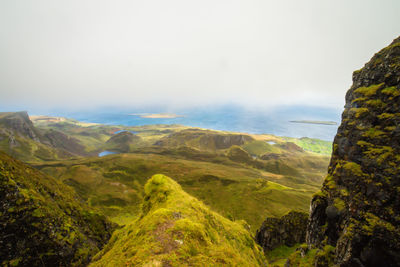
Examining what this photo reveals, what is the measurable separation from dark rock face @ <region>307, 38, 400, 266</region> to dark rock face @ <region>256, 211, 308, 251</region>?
13.3 metres

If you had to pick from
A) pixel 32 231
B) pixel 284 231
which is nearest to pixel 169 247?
pixel 32 231

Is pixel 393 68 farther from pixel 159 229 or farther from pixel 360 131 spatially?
pixel 159 229

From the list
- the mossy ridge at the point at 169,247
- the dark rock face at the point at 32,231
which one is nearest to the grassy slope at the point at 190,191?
the dark rock face at the point at 32,231

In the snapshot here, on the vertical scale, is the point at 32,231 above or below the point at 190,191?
above

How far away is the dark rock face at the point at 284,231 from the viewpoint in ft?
107

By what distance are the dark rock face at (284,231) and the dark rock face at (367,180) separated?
13.3 m

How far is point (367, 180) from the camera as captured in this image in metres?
15.1

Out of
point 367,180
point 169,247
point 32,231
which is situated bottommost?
point 32,231

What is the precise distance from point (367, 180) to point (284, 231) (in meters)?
24.9

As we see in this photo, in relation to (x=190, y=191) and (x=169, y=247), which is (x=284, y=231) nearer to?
(x=169, y=247)

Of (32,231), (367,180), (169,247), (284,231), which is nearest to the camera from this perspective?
(169,247)

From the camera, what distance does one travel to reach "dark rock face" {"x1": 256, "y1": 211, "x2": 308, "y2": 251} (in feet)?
107

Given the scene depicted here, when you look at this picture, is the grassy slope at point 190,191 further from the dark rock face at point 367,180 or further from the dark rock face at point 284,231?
the dark rock face at point 367,180

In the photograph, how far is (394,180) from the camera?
13180mm
